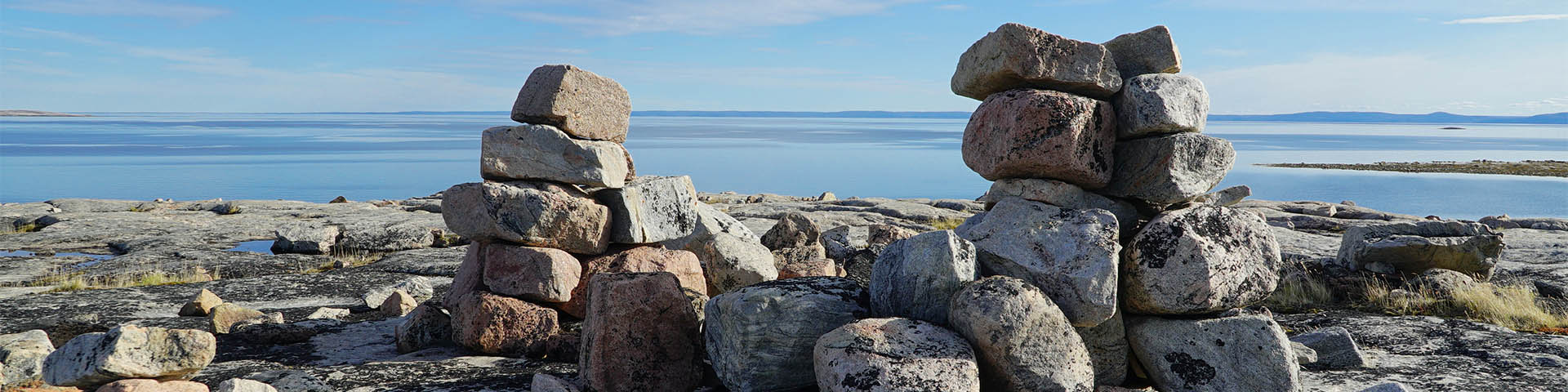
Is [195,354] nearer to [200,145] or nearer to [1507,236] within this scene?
[1507,236]

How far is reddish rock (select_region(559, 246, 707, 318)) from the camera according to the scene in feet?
31.9

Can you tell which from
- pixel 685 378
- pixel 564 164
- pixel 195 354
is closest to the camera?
pixel 195 354

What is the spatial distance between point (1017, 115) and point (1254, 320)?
89.6 inches

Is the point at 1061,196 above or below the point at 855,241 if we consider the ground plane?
above

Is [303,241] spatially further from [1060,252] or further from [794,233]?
[1060,252]

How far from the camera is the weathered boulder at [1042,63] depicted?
7223 mm

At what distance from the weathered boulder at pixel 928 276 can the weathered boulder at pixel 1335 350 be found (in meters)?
4.01

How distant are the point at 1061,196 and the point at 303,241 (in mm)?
15478

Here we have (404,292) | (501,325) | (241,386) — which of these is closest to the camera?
(241,386)

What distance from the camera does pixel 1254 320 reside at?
689 cm

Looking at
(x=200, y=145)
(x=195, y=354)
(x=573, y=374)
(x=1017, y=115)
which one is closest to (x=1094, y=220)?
(x=1017, y=115)

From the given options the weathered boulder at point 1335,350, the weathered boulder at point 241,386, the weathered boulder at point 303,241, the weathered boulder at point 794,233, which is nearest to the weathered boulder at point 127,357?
the weathered boulder at point 241,386

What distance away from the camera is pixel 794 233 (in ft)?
45.7

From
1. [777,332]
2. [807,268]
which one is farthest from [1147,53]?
[807,268]
